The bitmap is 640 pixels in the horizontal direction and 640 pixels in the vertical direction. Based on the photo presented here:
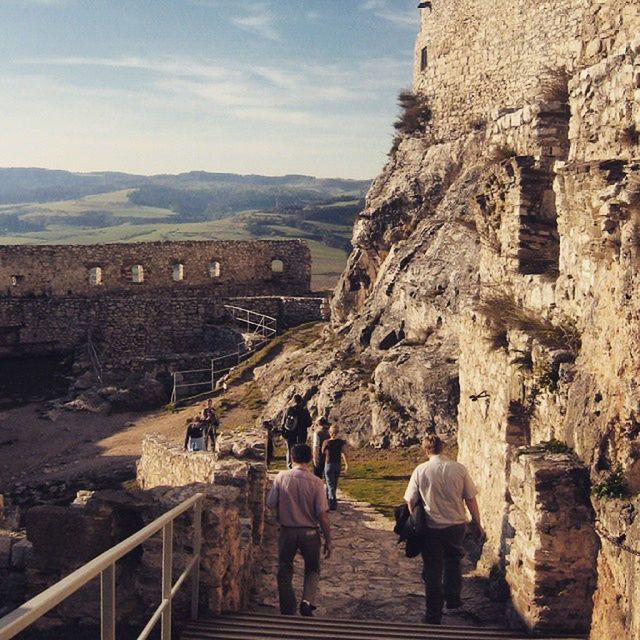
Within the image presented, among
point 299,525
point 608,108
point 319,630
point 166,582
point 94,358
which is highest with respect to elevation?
point 608,108

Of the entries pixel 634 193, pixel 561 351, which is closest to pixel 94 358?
pixel 561 351

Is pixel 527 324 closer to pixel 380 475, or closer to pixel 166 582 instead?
pixel 166 582

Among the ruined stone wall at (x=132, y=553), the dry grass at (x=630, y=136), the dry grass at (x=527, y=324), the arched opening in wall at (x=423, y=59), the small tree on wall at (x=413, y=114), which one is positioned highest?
the arched opening in wall at (x=423, y=59)

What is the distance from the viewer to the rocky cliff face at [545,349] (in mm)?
7406

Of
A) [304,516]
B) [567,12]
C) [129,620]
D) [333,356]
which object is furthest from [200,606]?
[567,12]

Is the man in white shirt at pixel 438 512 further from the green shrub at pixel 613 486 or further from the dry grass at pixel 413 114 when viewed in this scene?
the dry grass at pixel 413 114

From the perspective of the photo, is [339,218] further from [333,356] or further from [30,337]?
[333,356]

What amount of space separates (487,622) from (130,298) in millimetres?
29570

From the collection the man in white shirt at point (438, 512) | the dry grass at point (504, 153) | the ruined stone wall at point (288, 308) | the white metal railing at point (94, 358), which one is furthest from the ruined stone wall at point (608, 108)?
the ruined stone wall at point (288, 308)

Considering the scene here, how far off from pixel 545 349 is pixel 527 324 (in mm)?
1087

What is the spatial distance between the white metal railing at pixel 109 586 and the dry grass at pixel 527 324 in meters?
4.07

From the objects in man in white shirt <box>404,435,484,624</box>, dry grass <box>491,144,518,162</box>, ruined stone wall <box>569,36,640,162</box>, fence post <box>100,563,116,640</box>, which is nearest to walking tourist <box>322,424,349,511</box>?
man in white shirt <box>404,435,484,624</box>

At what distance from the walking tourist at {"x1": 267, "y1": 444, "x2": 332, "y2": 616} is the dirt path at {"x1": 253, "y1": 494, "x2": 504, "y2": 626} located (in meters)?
0.65

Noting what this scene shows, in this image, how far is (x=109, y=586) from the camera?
15.6 feet
